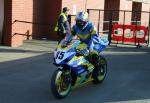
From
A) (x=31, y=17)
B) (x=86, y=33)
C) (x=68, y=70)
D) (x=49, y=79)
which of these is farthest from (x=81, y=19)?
(x=31, y=17)

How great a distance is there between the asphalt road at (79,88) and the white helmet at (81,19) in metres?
1.41

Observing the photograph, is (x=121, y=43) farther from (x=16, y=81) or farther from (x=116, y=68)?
(x=16, y=81)

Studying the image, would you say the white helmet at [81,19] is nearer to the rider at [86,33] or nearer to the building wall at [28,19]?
the rider at [86,33]

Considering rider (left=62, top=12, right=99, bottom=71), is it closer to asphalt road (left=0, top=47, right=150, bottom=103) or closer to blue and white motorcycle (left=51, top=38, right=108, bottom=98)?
blue and white motorcycle (left=51, top=38, right=108, bottom=98)

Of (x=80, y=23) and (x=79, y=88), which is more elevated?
(x=80, y=23)

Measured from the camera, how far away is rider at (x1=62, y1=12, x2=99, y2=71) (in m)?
9.20

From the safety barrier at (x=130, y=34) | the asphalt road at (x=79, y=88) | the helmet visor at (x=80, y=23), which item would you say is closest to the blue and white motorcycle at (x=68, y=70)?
the asphalt road at (x=79, y=88)

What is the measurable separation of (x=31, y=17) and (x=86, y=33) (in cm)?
1022

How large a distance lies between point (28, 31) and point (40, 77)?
8.41m

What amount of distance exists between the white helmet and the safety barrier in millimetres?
10168

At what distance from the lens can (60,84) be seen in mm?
8531

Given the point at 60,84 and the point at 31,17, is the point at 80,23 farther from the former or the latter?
the point at 31,17

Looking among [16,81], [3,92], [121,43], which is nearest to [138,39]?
[121,43]

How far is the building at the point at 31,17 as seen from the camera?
54.6 ft
